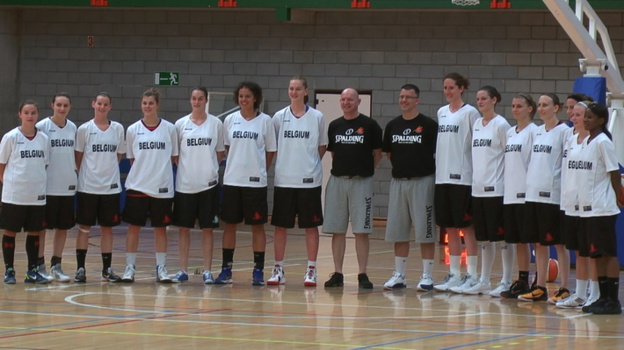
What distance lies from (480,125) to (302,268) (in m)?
3.43

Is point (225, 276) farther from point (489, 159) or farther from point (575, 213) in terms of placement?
point (575, 213)

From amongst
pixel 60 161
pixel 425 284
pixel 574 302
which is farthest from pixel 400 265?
pixel 60 161

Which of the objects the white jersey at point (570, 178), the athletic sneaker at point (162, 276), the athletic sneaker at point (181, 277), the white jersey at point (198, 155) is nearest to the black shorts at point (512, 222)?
the white jersey at point (570, 178)

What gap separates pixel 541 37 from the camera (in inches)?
774

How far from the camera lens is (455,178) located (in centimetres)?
1055

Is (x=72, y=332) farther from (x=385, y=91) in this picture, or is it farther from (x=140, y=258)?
(x=385, y=91)

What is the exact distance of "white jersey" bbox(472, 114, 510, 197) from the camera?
1033 centimetres

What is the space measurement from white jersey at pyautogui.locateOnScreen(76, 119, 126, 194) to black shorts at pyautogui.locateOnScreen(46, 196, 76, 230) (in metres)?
0.19

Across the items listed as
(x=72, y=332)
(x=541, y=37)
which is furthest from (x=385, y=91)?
(x=72, y=332)

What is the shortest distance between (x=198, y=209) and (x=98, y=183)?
1.04 meters

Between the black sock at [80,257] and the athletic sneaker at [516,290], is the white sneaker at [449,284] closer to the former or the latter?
the athletic sneaker at [516,290]

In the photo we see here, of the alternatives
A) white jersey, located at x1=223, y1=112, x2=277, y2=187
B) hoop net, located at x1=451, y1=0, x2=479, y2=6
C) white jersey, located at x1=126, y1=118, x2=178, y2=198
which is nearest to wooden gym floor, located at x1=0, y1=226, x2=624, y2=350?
white jersey, located at x1=126, y1=118, x2=178, y2=198

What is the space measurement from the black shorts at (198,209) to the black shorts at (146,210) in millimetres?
116

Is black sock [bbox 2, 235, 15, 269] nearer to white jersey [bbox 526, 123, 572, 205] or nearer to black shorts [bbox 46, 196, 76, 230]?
black shorts [bbox 46, 196, 76, 230]
